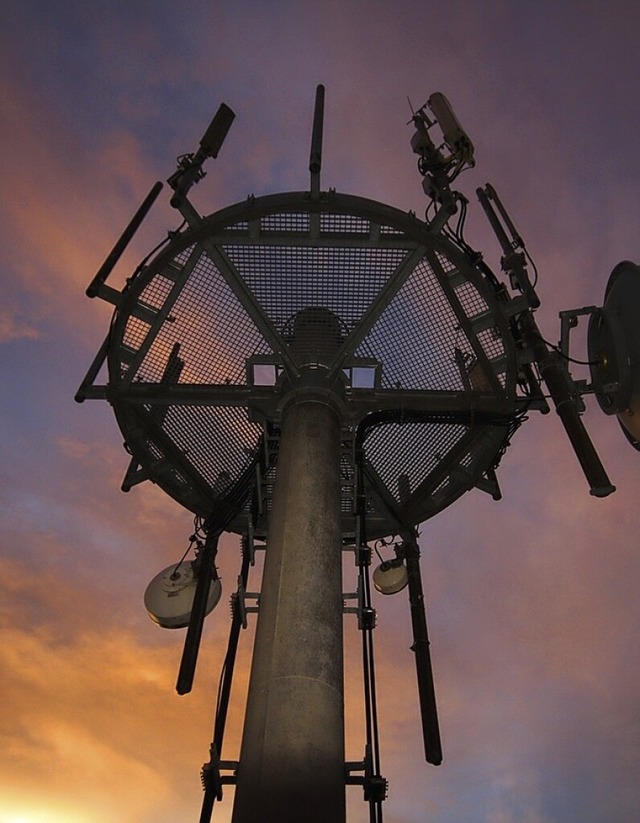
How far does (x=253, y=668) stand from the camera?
8.75 metres

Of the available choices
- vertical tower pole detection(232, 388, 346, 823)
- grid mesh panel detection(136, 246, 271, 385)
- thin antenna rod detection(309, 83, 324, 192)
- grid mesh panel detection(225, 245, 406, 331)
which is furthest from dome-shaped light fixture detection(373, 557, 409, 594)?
thin antenna rod detection(309, 83, 324, 192)

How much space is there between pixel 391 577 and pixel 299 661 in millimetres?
6135

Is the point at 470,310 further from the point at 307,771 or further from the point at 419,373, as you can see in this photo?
the point at 307,771

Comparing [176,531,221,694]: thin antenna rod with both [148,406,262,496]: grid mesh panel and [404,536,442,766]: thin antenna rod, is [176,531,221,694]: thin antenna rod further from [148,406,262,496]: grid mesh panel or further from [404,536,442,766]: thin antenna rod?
[404,536,442,766]: thin antenna rod

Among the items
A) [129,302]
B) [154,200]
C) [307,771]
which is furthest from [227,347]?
[307,771]

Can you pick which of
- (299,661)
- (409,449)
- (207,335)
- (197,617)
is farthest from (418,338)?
(299,661)

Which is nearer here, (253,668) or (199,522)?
(253,668)

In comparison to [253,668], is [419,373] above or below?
above

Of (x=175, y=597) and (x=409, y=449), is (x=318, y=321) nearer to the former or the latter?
(x=409, y=449)

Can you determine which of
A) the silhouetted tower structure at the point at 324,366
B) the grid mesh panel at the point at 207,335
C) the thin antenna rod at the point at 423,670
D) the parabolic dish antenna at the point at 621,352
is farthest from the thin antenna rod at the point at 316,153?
the thin antenna rod at the point at 423,670

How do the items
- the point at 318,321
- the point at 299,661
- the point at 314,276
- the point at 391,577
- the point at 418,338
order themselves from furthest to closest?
the point at 391,577
the point at 418,338
the point at 318,321
the point at 314,276
the point at 299,661

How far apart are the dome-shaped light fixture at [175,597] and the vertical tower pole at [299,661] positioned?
3.96 meters

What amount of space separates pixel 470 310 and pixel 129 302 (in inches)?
264

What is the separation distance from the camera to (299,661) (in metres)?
8.35
